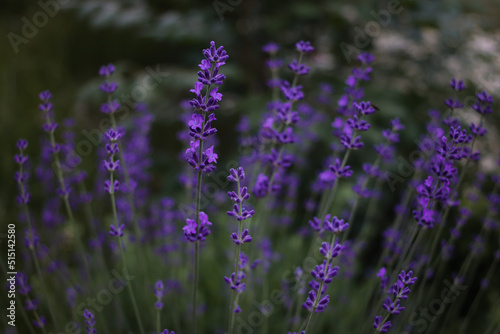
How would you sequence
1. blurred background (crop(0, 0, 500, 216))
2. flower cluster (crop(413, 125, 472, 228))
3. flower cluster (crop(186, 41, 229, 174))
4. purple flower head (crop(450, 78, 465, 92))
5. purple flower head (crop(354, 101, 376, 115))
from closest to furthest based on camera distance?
flower cluster (crop(186, 41, 229, 174)) → flower cluster (crop(413, 125, 472, 228)) → purple flower head (crop(354, 101, 376, 115)) → purple flower head (crop(450, 78, 465, 92)) → blurred background (crop(0, 0, 500, 216))

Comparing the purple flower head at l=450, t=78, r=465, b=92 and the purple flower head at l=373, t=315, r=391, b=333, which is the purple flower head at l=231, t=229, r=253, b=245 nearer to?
the purple flower head at l=373, t=315, r=391, b=333

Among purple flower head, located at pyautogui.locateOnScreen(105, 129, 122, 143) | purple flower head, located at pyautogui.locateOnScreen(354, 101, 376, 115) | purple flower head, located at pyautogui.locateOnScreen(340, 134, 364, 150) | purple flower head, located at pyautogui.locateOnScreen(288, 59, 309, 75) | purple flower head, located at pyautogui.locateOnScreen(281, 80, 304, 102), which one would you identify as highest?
purple flower head, located at pyautogui.locateOnScreen(288, 59, 309, 75)

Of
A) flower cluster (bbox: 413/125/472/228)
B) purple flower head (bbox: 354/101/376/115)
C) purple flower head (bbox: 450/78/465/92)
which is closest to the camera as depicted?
flower cluster (bbox: 413/125/472/228)

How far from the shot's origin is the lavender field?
47.9 inches

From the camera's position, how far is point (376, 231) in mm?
2896

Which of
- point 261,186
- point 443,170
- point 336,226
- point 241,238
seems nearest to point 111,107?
point 261,186

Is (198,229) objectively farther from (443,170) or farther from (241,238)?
(443,170)

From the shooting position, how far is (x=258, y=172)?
1.89m

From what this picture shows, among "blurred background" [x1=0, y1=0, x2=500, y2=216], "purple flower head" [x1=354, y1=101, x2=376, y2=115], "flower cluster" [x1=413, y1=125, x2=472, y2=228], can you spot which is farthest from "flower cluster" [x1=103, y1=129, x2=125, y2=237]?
"blurred background" [x1=0, y1=0, x2=500, y2=216]

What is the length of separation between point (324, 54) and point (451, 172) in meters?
2.96

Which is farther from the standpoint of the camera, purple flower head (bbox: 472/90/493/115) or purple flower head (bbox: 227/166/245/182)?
purple flower head (bbox: 472/90/493/115)

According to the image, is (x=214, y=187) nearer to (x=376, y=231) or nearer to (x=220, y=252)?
(x=220, y=252)

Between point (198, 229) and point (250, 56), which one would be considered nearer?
point (198, 229)

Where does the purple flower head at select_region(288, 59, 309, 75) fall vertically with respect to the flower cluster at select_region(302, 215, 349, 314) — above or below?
above
